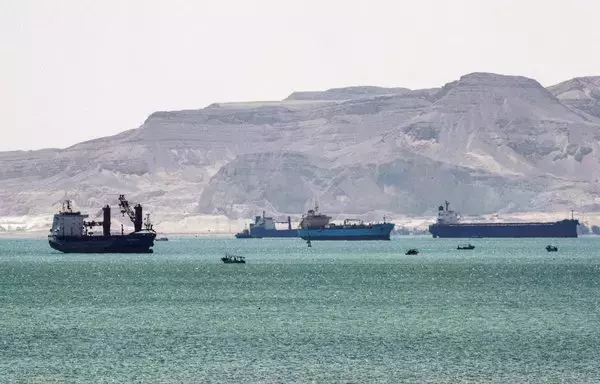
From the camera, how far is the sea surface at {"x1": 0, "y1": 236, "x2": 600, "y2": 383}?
225 ft

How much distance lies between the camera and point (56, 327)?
8912 cm

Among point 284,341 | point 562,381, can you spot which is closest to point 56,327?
point 284,341

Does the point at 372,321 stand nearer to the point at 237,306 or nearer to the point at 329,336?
the point at 329,336

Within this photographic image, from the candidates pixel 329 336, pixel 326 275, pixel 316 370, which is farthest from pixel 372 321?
pixel 326 275

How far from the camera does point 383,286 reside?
132 m

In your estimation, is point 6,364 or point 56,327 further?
point 56,327

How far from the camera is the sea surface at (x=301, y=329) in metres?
68.7

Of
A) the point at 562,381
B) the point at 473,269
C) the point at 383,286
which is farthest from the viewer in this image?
the point at 473,269

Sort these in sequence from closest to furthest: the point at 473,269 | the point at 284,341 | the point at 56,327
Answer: the point at 284,341, the point at 56,327, the point at 473,269

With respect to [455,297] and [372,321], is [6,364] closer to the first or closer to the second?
[372,321]

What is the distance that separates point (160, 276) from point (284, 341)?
76845 millimetres

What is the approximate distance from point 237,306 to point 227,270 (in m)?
65.3

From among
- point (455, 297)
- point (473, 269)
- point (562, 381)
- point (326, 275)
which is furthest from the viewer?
point (473, 269)

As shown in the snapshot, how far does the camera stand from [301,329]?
87562 millimetres
